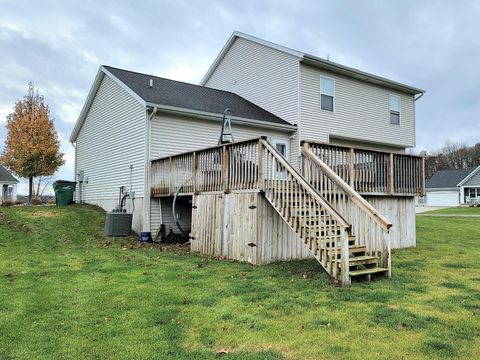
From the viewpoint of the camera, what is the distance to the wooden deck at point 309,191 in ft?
21.7

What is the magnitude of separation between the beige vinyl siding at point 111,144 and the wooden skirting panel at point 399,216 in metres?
7.17

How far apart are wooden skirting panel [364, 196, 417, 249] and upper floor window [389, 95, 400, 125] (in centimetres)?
733

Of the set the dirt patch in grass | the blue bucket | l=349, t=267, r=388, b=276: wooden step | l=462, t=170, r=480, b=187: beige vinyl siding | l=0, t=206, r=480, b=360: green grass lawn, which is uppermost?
l=462, t=170, r=480, b=187: beige vinyl siding

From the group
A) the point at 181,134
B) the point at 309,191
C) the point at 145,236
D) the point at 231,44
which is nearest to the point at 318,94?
the point at 231,44

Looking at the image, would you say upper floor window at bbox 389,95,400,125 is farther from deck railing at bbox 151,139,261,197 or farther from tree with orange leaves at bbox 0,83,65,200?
A: tree with orange leaves at bbox 0,83,65,200

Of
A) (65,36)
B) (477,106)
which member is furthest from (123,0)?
(477,106)

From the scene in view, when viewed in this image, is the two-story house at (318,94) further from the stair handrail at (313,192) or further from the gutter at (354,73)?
the stair handrail at (313,192)

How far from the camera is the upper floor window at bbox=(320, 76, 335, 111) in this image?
15.0 meters

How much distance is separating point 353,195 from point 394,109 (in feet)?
38.8

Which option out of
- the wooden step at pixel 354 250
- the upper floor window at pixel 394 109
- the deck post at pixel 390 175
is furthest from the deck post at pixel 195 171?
the upper floor window at pixel 394 109

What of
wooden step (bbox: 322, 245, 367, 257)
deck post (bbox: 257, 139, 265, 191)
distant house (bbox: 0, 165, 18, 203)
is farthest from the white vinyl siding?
distant house (bbox: 0, 165, 18, 203)

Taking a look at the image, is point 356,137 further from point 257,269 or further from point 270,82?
point 257,269

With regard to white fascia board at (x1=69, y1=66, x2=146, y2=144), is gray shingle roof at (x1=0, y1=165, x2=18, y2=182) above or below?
below

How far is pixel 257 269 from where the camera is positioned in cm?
736
